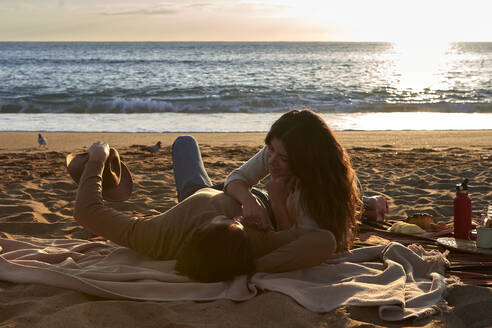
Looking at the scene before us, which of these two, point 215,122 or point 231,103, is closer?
point 215,122

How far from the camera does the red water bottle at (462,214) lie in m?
3.86

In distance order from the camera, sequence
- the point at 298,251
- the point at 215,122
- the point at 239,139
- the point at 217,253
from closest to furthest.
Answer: the point at 217,253, the point at 298,251, the point at 239,139, the point at 215,122

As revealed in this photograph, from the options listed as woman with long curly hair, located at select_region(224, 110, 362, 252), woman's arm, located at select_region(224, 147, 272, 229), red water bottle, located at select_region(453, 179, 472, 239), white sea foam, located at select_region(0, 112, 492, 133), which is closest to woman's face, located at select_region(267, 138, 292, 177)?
woman with long curly hair, located at select_region(224, 110, 362, 252)

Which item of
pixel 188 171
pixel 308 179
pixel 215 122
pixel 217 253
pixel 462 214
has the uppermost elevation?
pixel 308 179

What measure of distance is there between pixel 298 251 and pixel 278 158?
0.53m

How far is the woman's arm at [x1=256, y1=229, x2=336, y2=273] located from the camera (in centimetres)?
287

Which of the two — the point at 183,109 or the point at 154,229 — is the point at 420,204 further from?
the point at 183,109

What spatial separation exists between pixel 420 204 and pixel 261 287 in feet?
9.49

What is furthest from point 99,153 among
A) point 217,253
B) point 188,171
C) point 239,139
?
point 239,139

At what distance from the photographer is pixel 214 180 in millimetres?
6418

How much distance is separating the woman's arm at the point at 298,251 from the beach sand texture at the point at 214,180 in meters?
0.19

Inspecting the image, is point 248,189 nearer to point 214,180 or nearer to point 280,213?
point 280,213

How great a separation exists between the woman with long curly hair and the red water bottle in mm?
1192

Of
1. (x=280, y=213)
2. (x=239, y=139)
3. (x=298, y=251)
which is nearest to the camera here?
(x=298, y=251)
